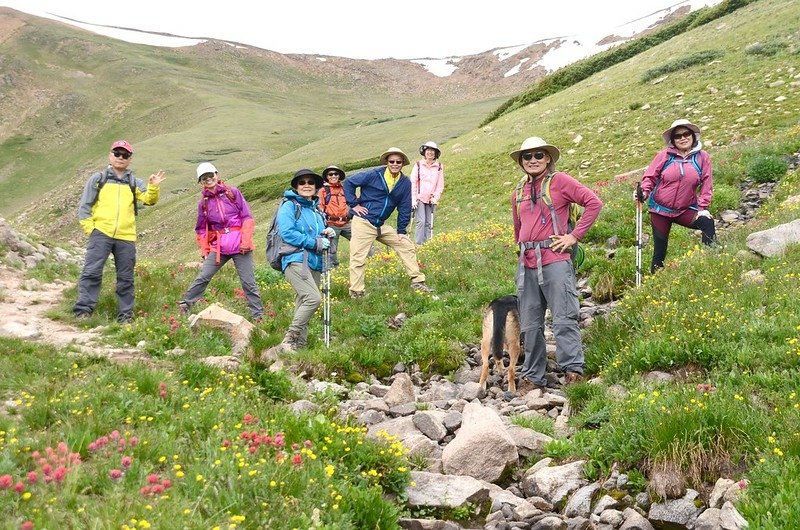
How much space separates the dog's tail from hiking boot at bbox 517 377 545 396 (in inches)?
18.3

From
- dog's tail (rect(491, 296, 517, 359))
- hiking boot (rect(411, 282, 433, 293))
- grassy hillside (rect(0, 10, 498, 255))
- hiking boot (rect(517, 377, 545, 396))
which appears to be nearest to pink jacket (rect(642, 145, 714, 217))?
dog's tail (rect(491, 296, 517, 359))

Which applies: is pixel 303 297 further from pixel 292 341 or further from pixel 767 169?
pixel 767 169

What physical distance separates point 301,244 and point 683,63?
2955 cm

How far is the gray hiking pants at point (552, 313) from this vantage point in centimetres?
798

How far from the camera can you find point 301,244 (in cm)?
999

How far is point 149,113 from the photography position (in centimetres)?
10262

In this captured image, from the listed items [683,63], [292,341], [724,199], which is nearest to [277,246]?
[292,341]

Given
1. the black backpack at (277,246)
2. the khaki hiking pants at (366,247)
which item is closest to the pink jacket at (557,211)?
the black backpack at (277,246)

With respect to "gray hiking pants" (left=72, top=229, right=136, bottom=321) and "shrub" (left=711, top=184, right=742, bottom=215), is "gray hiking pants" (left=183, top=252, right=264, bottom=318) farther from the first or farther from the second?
"shrub" (left=711, top=184, right=742, bottom=215)

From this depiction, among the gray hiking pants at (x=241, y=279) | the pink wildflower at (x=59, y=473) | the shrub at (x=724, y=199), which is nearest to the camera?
the pink wildflower at (x=59, y=473)

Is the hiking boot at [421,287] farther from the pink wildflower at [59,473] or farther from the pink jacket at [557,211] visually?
the pink wildflower at [59,473]

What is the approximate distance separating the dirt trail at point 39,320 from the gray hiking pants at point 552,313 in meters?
5.28

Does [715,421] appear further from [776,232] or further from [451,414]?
[776,232]

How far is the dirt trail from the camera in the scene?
8591mm
